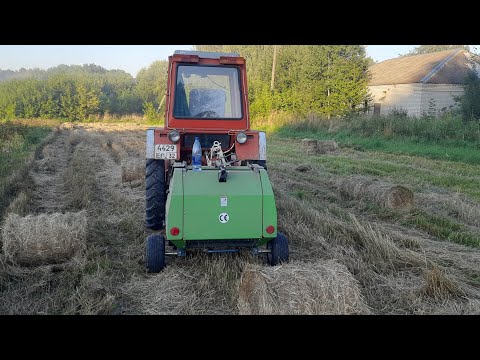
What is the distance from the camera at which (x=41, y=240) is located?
200 inches

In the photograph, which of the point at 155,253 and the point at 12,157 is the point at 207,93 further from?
the point at 12,157

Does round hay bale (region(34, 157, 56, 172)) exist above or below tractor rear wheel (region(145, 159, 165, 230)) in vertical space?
above

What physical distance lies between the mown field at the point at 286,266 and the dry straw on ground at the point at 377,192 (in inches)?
5.0

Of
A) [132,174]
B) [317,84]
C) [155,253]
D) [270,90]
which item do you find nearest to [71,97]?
[270,90]

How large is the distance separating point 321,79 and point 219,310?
24874 millimetres

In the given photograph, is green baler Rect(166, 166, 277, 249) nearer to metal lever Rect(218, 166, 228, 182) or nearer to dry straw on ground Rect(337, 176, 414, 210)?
metal lever Rect(218, 166, 228, 182)

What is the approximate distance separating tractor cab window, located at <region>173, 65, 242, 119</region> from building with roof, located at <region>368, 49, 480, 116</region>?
776 inches

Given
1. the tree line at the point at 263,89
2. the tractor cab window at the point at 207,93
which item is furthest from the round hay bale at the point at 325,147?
the tractor cab window at the point at 207,93

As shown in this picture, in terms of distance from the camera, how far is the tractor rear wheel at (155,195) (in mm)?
5957

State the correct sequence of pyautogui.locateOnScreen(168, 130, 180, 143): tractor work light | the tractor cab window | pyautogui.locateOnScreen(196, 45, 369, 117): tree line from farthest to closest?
pyautogui.locateOnScreen(196, 45, 369, 117): tree line < the tractor cab window < pyautogui.locateOnScreen(168, 130, 180, 143): tractor work light

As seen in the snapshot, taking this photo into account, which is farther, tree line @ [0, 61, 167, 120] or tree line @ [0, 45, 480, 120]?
tree line @ [0, 61, 167, 120]

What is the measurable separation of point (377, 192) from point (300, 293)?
14.0ft

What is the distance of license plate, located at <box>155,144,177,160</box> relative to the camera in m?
5.93

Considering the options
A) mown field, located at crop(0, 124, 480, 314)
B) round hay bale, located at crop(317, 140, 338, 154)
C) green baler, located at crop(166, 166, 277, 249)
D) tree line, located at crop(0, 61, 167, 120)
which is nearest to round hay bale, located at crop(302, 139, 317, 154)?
round hay bale, located at crop(317, 140, 338, 154)
